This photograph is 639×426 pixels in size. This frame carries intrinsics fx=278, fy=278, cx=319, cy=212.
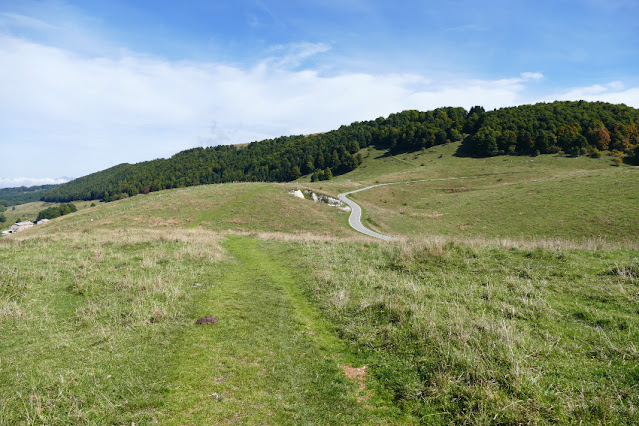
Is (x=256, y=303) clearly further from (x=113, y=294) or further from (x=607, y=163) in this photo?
(x=607, y=163)

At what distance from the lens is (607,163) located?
9031 centimetres

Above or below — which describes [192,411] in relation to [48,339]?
below

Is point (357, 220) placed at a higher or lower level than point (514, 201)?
lower

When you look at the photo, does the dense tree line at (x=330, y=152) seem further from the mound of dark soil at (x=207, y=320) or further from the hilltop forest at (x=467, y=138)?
the mound of dark soil at (x=207, y=320)

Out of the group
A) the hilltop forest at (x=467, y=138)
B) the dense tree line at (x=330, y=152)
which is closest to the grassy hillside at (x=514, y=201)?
the hilltop forest at (x=467, y=138)

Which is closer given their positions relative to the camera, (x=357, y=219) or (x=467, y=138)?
(x=357, y=219)

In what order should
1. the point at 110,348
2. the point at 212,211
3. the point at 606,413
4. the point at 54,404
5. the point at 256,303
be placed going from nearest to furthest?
1. the point at 606,413
2. the point at 54,404
3. the point at 110,348
4. the point at 256,303
5. the point at 212,211

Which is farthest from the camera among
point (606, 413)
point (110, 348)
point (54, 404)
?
point (110, 348)

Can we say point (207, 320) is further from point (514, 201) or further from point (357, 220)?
point (514, 201)

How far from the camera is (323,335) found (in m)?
9.51

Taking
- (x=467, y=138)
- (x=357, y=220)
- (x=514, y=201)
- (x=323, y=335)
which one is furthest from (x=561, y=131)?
(x=323, y=335)

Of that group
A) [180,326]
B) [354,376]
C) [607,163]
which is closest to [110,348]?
[180,326]

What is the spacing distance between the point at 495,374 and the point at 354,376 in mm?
3297

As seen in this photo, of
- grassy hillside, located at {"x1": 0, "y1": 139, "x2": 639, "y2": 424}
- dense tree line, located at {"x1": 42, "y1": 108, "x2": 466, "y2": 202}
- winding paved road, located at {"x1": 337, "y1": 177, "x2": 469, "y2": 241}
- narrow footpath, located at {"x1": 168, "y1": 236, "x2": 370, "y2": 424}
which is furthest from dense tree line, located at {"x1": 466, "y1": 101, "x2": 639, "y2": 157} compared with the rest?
narrow footpath, located at {"x1": 168, "y1": 236, "x2": 370, "y2": 424}
